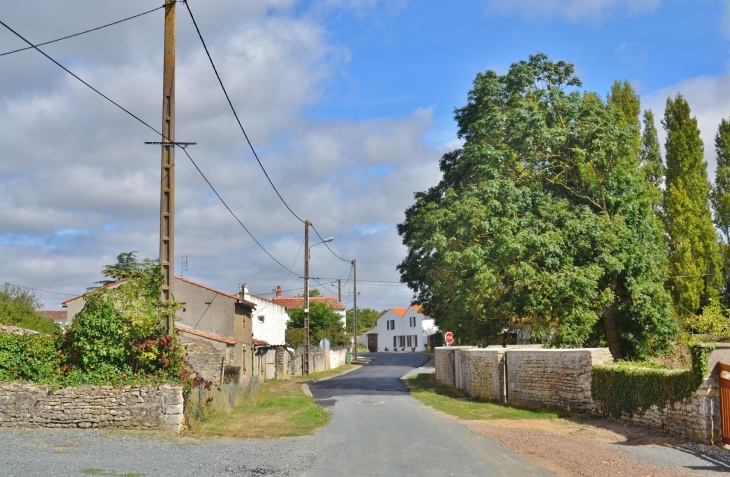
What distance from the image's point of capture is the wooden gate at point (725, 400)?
12797mm

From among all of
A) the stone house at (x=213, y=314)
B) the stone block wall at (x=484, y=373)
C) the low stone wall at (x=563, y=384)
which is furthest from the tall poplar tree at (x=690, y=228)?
the stone house at (x=213, y=314)

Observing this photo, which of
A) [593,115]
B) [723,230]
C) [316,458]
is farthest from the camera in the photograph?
[723,230]

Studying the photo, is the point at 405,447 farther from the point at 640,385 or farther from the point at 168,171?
the point at 168,171

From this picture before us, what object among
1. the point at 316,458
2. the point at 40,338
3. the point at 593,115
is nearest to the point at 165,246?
the point at 40,338

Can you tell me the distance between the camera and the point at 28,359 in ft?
56.2

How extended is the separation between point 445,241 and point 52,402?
1568cm

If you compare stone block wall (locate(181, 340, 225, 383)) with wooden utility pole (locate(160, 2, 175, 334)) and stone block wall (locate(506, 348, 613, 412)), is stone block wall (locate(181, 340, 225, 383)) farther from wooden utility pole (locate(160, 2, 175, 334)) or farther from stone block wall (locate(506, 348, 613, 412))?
wooden utility pole (locate(160, 2, 175, 334))

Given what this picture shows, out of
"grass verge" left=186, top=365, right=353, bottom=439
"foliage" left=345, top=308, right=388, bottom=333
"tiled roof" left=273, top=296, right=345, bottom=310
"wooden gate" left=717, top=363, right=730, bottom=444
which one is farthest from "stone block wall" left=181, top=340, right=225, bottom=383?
"foliage" left=345, top=308, right=388, bottom=333

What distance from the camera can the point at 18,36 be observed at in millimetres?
13031

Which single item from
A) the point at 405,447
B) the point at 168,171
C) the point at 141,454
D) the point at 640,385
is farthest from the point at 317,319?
the point at 141,454

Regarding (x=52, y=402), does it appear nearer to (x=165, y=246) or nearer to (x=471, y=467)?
(x=165, y=246)

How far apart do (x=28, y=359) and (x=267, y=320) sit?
4772 cm

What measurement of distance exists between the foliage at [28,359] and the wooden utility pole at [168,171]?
299cm

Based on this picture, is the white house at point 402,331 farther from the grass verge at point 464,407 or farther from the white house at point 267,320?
the grass verge at point 464,407
